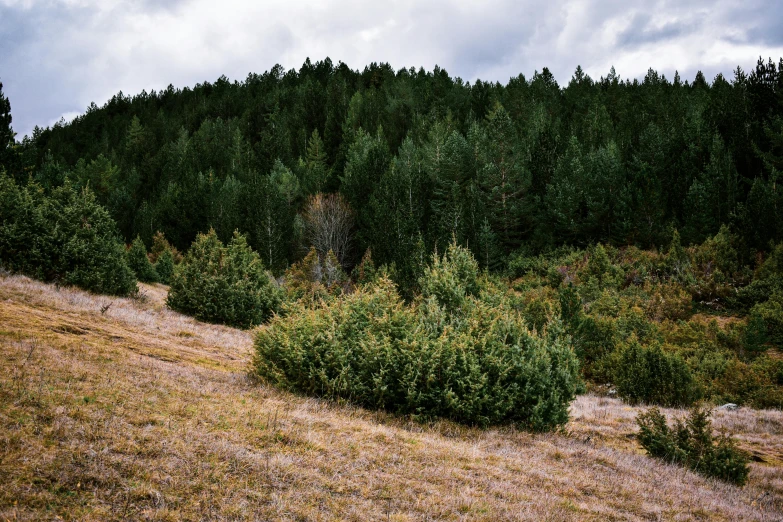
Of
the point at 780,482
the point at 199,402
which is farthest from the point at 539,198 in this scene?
the point at 199,402

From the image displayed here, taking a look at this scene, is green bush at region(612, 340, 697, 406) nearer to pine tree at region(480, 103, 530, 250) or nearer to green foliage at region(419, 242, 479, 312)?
green foliage at region(419, 242, 479, 312)

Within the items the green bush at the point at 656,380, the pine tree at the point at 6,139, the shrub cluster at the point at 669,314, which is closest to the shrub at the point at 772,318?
the shrub cluster at the point at 669,314

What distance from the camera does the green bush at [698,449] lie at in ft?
29.8

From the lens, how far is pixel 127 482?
4.93 meters

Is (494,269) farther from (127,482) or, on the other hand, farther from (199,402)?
(127,482)

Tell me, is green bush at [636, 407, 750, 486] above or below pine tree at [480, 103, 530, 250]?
below

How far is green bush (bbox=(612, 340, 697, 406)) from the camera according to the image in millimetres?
16000

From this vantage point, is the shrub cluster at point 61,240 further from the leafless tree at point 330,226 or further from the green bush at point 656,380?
the leafless tree at point 330,226

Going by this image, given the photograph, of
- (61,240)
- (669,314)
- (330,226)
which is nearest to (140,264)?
(61,240)

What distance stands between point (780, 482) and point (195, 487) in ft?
33.9

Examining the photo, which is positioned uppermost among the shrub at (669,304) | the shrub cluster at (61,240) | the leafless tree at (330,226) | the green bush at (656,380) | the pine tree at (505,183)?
the pine tree at (505,183)

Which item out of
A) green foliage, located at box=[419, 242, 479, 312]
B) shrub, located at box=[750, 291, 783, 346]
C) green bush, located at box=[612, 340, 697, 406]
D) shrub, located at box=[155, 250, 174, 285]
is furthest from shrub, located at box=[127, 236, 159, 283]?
shrub, located at box=[750, 291, 783, 346]

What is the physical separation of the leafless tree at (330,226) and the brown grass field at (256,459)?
A: 3603cm

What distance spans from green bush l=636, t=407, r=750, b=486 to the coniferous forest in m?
1.69
